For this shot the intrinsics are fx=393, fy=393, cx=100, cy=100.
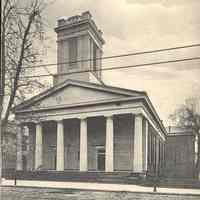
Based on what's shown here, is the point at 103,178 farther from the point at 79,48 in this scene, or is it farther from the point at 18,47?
the point at 18,47

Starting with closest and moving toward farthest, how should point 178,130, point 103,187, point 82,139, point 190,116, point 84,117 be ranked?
point 190,116, point 178,130, point 103,187, point 84,117, point 82,139

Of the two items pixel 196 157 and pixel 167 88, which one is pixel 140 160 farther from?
pixel 167 88

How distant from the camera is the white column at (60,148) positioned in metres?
3.85

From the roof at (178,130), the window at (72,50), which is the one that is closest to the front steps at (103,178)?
the roof at (178,130)

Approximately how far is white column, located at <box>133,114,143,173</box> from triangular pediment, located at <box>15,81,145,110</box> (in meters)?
0.47

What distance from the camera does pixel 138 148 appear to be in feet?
12.0

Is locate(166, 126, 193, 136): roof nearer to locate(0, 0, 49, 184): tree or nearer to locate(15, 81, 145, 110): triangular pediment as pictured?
locate(15, 81, 145, 110): triangular pediment

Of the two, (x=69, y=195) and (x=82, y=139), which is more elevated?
(x=82, y=139)

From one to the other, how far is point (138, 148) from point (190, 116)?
2.78 ft

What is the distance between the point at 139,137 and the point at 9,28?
6.11ft

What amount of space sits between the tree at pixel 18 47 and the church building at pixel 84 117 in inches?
8.1

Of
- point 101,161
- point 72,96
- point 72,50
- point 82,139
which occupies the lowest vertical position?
point 101,161

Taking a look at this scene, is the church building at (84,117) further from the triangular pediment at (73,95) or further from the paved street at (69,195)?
the paved street at (69,195)

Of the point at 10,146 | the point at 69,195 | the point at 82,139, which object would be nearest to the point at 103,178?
the point at 69,195
